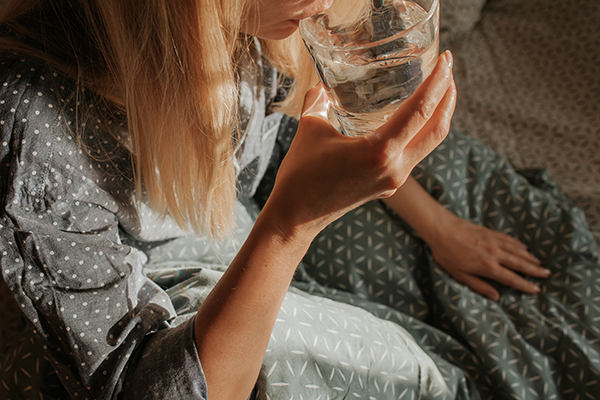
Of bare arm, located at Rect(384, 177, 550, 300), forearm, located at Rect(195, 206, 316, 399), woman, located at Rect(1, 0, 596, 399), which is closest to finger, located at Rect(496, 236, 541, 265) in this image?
bare arm, located at Rect(384, 177, 550, 300)

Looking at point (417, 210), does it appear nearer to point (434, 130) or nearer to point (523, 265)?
point (523, 265)

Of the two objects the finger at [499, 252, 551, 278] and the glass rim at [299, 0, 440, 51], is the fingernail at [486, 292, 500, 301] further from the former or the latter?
the glass rim at [299, 0, 440, 51]

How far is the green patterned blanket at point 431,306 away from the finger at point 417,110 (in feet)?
1.17

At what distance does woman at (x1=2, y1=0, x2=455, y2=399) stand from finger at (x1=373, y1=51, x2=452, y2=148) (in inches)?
1.0

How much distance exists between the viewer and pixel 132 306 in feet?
1.88

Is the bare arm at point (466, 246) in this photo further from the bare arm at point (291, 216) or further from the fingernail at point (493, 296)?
the bare arm at point (291, 216)

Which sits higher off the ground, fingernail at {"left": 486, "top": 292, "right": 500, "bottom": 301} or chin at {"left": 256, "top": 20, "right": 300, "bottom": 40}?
chin at {"left": 256, "top": 20, "right": 300, "bottom": 40}

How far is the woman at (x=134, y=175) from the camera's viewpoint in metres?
0.50

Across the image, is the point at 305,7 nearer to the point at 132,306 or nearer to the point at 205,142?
the point at 205,142

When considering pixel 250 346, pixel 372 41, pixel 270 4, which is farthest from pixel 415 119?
pixel 250 346

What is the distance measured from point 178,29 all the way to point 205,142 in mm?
163

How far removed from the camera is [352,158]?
0.47m

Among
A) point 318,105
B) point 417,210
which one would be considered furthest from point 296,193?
point 417,210

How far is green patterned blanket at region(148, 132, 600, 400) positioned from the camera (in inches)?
25.9
